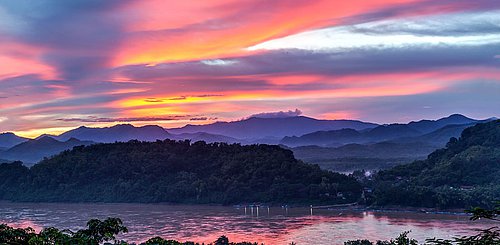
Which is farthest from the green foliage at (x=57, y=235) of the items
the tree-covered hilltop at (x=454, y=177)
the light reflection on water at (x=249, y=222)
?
the tree-covered hilltop at (x=454, y=177)

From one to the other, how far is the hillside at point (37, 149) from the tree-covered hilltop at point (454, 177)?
4131 inches

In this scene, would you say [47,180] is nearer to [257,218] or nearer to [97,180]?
[97,180]

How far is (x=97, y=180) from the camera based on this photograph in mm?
56281

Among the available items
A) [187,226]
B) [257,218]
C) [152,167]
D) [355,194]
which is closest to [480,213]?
[187,226]

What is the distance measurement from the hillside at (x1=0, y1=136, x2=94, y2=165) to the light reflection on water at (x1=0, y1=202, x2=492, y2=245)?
326ft

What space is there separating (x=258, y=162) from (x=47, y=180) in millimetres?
20381

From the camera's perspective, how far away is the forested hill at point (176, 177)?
1923 inches

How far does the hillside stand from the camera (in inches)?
5625

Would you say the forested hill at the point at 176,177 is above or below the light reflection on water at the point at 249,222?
above

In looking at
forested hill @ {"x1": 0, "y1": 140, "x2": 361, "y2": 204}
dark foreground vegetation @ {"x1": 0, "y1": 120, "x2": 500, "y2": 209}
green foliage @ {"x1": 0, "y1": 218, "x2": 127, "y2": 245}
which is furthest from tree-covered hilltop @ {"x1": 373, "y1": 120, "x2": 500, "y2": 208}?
green foliage @ {"x1": 0, "y1": 218, "x2": 127, "y2": 245}

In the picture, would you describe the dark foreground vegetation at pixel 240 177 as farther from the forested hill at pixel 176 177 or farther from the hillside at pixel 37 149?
the hillside at pixel 37 149

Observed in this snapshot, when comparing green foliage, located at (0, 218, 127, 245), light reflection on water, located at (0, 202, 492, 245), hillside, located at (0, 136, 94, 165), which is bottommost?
light reflection on water, located at (0, 202, 492, 245)

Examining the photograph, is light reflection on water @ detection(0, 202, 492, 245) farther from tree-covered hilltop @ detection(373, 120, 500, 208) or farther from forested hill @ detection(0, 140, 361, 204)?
forested hill @ detection(0, 140, 361, 204)

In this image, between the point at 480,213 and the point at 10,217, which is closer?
the point at 480,213
